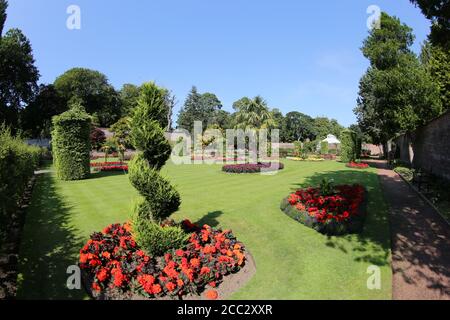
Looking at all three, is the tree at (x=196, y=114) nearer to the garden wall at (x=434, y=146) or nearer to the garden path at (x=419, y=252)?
the garden wall at (x=434, y=146)

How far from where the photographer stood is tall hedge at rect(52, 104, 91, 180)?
1884 centimetres

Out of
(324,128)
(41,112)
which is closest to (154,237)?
(41,112)

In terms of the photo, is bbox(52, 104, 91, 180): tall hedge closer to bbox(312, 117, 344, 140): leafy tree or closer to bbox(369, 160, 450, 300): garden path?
bbox(369, 160, 450, 300): garden path

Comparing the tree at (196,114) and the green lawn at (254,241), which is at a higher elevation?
the tree at (196,114)

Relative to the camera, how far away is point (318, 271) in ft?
23.7

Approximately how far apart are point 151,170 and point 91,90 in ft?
238

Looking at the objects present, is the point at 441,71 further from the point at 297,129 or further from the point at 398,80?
the point at 297,129

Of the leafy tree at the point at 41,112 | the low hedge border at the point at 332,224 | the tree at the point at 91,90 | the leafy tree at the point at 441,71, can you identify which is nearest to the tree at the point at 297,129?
the tree at the point at 91,90

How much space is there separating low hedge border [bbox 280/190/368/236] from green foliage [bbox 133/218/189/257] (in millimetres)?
4653

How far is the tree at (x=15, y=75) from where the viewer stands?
47469 millimetres

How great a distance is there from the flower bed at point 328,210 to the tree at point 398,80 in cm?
1537

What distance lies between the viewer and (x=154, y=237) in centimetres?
714
